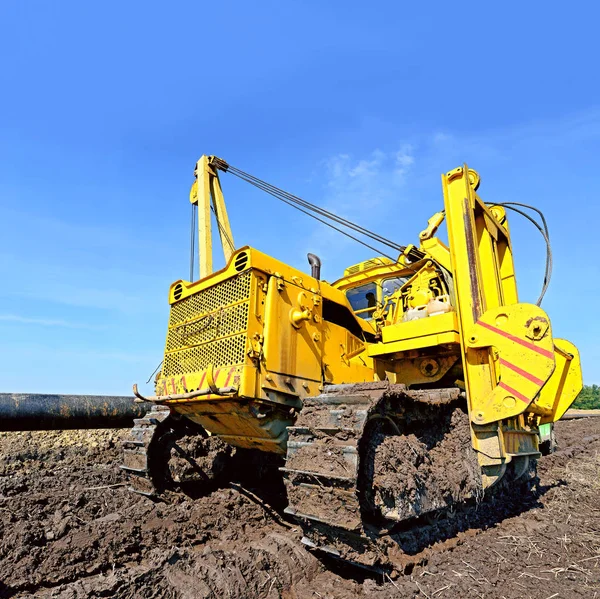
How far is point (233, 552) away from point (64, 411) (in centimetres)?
310

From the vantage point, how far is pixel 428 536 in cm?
434

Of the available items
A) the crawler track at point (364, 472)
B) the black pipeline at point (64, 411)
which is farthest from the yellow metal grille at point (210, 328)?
the black pipeline at point (64, 411)

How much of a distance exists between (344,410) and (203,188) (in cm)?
518

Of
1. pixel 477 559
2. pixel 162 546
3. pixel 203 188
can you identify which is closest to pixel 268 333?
pixel 162 546

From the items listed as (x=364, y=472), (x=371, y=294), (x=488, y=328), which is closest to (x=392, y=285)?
(x=371, y=294)

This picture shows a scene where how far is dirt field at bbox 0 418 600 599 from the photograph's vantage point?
3576 millimetres

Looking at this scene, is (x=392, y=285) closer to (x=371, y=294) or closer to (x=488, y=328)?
(x=371, y=294)

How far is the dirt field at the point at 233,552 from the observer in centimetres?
358

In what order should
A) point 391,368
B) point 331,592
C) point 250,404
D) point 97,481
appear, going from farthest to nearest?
point 97,481
point 391,368
point 250,404
point 331,592

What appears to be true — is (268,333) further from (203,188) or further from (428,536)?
(203,188)

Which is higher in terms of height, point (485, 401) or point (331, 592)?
point (485, 401)

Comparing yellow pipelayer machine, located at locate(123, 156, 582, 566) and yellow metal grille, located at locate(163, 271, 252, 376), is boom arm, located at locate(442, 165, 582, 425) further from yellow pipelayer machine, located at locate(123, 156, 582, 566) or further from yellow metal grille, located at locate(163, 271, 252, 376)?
yellow metal grille, located at locate(163, 271, 252, 376)

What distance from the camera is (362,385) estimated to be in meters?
4.30

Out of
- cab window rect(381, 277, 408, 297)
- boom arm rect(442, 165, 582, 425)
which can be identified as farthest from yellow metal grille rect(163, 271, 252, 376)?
cab window rect(381, 277, 408, 297)
